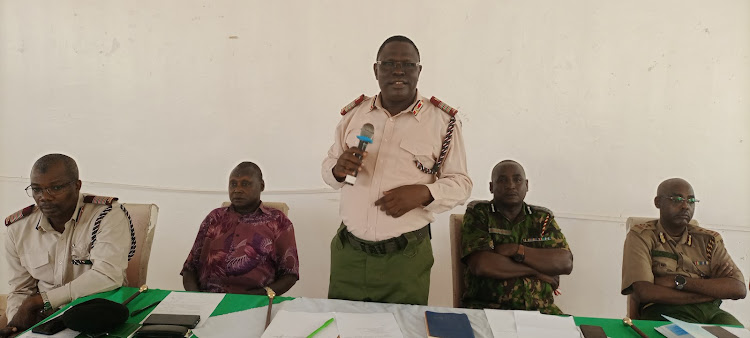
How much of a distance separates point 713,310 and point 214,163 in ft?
10.9

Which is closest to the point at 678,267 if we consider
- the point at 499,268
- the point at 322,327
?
the point at 499,268

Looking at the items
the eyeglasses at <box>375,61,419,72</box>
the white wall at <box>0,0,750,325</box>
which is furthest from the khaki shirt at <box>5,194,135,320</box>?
the eyeglasses at <box>375,61,419,72</box>

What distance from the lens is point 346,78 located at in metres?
3.39

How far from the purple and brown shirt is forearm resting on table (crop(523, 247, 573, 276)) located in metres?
1.30

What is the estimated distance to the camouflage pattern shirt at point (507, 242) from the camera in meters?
2.52

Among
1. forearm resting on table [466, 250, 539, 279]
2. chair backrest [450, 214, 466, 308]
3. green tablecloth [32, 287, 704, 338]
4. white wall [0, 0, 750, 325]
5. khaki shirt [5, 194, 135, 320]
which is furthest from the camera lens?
white wall [0, 0, 750, 325]

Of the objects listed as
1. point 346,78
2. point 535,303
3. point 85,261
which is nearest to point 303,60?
point 346,78

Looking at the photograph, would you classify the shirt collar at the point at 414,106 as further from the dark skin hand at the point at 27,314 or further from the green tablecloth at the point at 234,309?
the dark skin hand at the point at 27,314

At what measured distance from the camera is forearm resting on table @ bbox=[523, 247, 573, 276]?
8.11 feet

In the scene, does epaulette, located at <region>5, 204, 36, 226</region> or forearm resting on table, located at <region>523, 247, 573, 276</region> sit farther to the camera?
forearm resting on table, located at <region>523, 247, 573, 276</region>

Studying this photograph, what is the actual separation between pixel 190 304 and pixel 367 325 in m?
0.69

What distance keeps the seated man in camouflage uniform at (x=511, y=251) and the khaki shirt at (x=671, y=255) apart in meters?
0.38

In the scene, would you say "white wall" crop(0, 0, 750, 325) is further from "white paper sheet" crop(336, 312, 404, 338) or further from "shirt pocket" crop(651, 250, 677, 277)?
"white paper sheet" crop(336, 312, 404, 338)

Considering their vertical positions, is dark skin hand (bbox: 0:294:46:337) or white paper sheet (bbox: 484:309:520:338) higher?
white paper sheet (bbox: 484:309:520:338)
